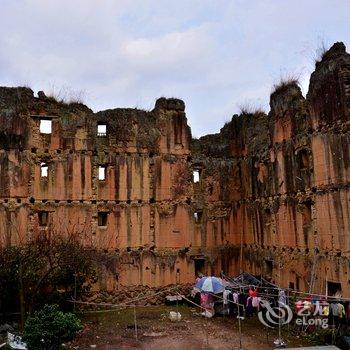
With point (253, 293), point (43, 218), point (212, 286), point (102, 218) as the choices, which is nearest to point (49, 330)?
point (212, 286)

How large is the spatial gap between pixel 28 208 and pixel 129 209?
4.80 metres

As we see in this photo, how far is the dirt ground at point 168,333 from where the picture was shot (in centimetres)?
1390

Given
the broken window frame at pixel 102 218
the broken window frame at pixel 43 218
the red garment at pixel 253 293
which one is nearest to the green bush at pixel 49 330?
the red garment at pixel 253 293

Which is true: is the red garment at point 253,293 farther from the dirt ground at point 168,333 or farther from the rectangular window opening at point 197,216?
the rectangular window opening at point 197,216

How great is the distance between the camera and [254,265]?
21359mm

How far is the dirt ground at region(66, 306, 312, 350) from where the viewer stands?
13.9 meters

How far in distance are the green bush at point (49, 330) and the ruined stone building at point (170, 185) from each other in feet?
26.3

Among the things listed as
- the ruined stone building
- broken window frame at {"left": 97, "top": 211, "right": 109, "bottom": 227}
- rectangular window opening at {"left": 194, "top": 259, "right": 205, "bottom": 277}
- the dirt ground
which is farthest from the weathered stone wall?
broken window frame at {"left": 97, "top": 211, "right": 109, "bottom": 227}

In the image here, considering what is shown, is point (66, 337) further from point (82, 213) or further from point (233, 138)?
point (233, 138)

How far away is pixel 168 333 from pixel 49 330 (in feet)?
16.8

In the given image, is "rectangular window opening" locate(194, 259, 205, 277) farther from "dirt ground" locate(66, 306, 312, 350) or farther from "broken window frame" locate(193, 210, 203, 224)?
"dirt ground" locate(66, 306, 312, 350)

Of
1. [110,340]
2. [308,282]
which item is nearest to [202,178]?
[308,282]

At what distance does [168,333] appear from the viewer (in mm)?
15406

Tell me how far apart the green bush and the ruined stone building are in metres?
8.01
